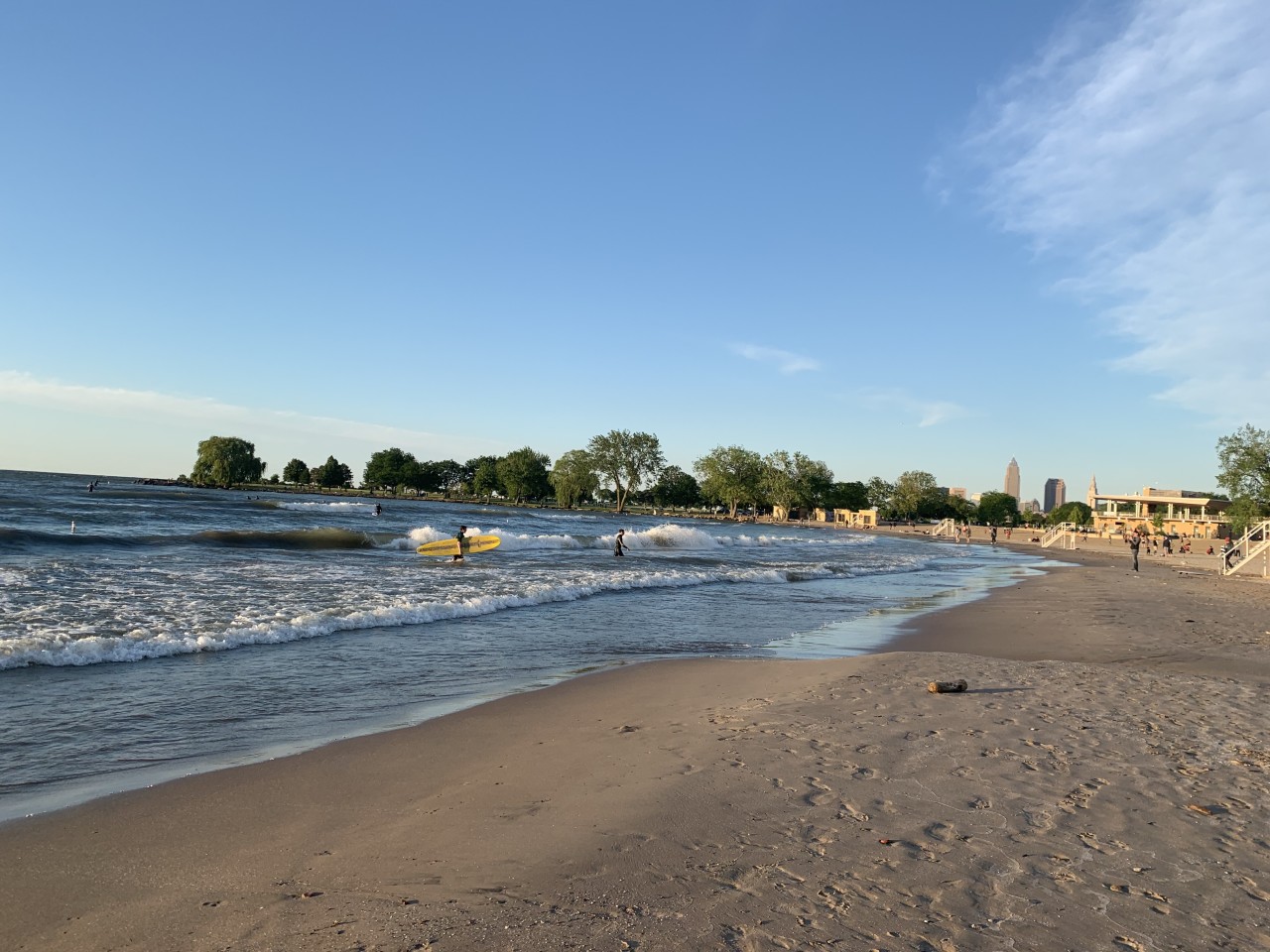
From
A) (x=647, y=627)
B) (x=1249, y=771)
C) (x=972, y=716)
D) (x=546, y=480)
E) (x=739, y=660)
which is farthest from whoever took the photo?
(x=546, y=480)

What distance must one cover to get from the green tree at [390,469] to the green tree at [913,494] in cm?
11002

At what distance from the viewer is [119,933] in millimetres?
3254

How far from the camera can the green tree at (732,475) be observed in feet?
489

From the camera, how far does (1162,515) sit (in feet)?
343

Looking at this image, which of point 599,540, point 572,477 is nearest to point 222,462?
point 572,477

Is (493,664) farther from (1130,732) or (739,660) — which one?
(1130,732)

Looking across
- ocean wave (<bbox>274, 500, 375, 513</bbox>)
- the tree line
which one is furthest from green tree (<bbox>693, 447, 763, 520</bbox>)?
ocean wave (<bbox>274, 500, 375, 513</bbox>)

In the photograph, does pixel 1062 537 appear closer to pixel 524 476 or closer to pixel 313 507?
pixel 313 507

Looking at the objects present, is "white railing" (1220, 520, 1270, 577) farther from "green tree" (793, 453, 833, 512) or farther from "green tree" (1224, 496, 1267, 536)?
"green tree" (793, 453, 833, 512)

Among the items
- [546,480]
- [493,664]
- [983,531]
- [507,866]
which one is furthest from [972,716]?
[546,480]

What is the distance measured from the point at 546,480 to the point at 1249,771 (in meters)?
161

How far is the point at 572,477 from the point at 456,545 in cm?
11295

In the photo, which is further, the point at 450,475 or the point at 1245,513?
the point at 450,475

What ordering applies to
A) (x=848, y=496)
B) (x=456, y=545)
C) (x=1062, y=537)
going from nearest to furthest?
(x=456, y=545), (x=1062, y=537), (x=848, y=496)
